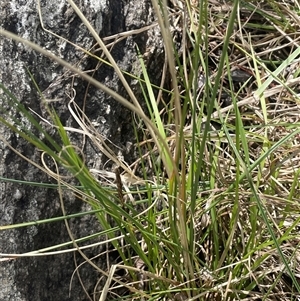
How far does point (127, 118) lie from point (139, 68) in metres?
0.12

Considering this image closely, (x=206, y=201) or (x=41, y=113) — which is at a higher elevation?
(x=41, y=113)

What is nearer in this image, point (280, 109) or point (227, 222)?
point (227, 222)

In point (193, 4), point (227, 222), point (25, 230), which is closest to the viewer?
point (25, 230)

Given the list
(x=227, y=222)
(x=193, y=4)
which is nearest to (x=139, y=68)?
(x=193, y=4)

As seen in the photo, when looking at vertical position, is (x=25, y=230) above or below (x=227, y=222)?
above

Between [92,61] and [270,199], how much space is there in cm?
46

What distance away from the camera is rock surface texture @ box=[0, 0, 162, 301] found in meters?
0.88

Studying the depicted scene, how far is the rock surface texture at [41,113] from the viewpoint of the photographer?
0.88 metres

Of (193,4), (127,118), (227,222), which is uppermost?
(193,4)

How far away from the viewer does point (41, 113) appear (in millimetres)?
Answer: 944

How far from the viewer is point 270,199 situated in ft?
3.07

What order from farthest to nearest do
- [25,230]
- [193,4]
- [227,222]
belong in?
1. [193,4]
2. [227,222]
3. [25,230]

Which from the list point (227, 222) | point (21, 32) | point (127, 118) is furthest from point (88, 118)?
point (227, 222)

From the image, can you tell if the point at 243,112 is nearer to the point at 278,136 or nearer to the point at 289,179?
the point at 278,136
